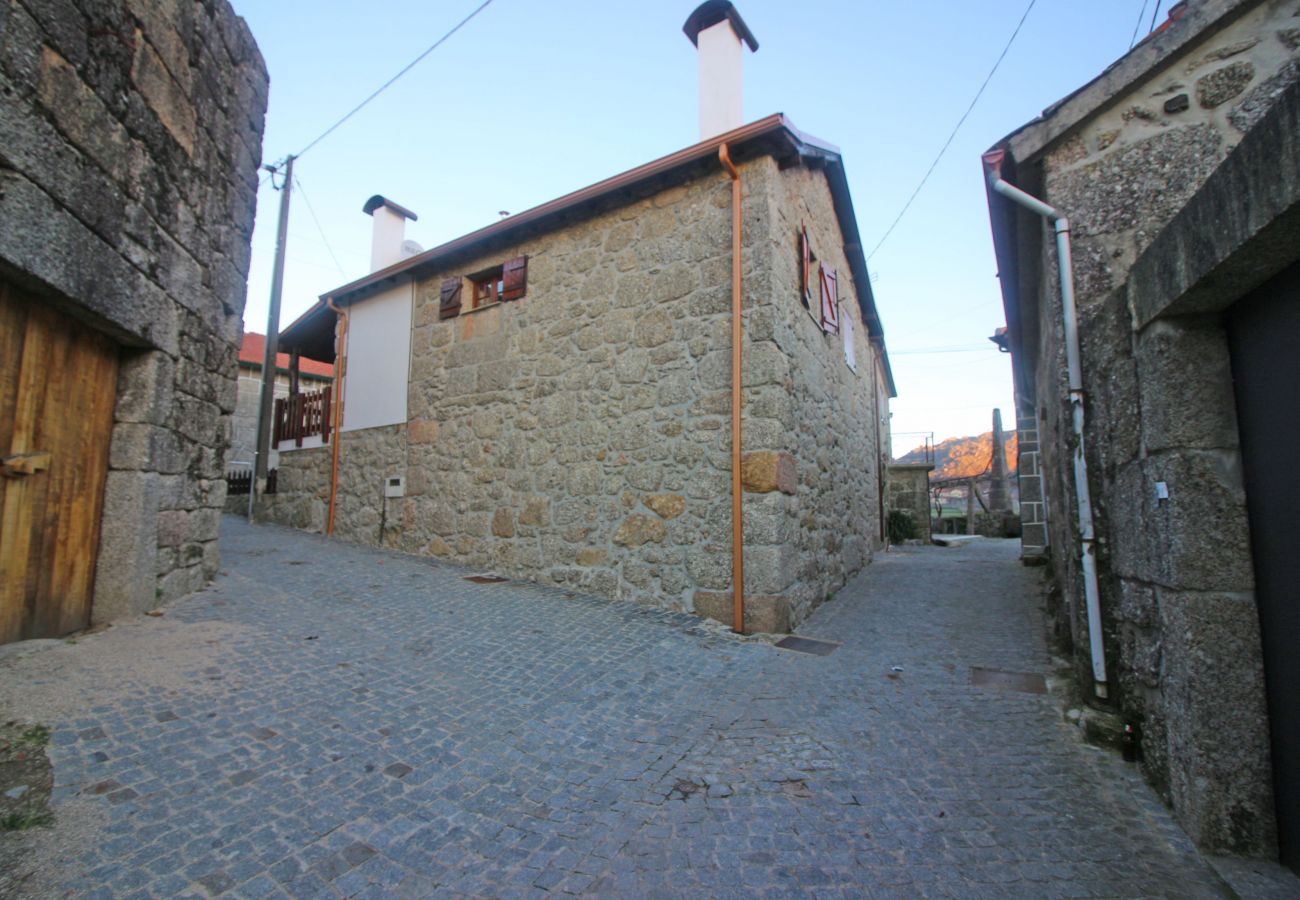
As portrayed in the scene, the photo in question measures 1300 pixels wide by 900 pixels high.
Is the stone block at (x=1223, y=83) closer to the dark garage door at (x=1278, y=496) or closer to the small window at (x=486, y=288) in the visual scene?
the dark garage door at (x=1278, y=496)

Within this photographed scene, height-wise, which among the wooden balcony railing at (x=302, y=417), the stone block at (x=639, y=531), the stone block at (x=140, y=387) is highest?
the wooden balcony railing at (x=302, y=417)

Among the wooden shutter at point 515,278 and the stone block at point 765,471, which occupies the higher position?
the wooden shutter at point 515,278

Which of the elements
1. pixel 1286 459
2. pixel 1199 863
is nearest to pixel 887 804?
pixel 1199 863

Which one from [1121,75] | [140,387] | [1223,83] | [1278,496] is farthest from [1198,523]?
[140,387]

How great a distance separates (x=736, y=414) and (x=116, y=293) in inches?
159

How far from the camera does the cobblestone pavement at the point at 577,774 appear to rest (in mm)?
1902

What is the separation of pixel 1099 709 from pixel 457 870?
2.93m

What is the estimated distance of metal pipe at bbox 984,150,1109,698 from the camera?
2.83 metres

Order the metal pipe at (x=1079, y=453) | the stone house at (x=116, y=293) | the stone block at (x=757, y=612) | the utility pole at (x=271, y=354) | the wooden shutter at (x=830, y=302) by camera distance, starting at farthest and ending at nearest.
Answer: the utility pole at (x=271, y=354) → the wooden shutter at (x=830, y=302) → the stone block at (x=757, y=612) → the metal pipe at (x=1079, y=453) → the stone house at (x=116, y=293)

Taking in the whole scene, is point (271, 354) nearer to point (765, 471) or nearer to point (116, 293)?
point (116, 293)

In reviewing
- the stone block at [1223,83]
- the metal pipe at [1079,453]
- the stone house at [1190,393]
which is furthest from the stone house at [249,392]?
the stone block at [1223,83]

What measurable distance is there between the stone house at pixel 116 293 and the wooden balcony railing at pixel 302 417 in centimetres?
457

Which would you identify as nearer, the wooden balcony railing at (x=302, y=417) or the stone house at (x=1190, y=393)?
the stone house at (x=1190, y=393)

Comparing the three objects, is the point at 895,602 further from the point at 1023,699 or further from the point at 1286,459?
the point at 1286,459
